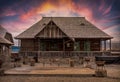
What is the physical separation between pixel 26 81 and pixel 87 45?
33.1 feet

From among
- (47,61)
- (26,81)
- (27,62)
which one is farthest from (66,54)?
(26,81)

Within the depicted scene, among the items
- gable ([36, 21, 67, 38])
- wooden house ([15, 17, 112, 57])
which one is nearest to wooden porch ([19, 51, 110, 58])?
wooden house ([15, 17, 112, 57])

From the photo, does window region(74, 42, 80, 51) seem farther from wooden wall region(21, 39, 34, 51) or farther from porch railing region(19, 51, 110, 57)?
wooden wall region(21, 39, 34, 51)

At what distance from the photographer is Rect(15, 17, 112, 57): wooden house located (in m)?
14.9

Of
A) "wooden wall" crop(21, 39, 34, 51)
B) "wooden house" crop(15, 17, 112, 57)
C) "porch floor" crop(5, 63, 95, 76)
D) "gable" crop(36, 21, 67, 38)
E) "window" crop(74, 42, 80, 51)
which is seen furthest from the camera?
"wooden wall" crop(21, 39, 34, 51)

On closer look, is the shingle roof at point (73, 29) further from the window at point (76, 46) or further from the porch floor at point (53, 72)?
the porch floor at point (53, 72)

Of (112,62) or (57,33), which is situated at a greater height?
(57,33)

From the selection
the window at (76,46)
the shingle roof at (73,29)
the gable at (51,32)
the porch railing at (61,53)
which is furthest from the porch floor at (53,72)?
the window at (76,46)

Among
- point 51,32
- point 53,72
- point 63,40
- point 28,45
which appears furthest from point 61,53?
point 53,72

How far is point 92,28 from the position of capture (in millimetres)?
16625

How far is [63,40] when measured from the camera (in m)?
15.2

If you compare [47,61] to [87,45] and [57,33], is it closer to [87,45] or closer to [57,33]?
[57,33]

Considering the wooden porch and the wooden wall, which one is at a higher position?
the wooden wall

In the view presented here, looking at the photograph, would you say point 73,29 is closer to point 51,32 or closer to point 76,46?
point 76,46
